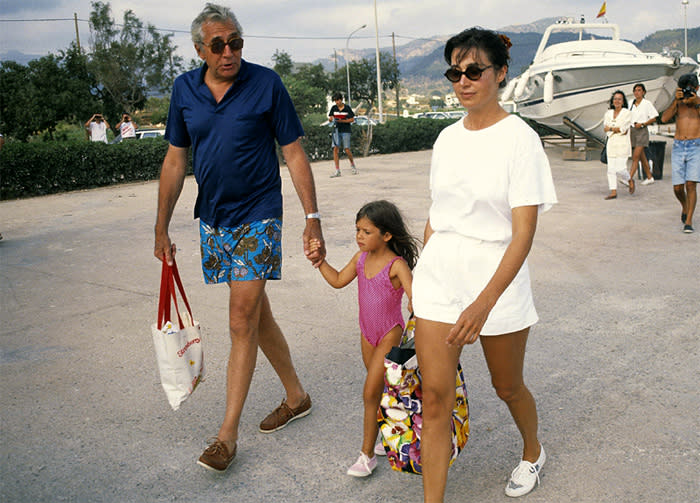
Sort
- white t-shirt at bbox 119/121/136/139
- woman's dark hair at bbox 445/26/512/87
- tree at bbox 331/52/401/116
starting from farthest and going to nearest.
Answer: tree at bbox 331/52/401/116
white t-shirt at bbox 119/121/136/139
woman's dark hair at bbox 445/26/512/87

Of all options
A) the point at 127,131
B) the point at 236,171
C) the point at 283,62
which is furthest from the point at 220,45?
the point at 283,62

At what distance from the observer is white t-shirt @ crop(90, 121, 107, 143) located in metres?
18.5

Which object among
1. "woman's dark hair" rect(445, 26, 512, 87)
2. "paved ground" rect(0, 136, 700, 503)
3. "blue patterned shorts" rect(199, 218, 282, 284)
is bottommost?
"paved ground" rect(0, 136, 700, 503)

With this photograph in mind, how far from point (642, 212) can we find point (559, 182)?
3.89m

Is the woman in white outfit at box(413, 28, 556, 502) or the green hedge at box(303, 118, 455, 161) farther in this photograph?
the green hedge at box(303, 118, 455, 161)

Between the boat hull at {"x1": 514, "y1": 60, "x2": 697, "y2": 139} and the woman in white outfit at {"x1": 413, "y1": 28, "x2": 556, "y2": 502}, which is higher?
the boat hull at {"x1": 514, "y1": 60, "x2": 697, "y2": 139}

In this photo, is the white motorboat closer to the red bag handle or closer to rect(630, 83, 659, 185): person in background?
rect(630, 83, 659, 185): person in background

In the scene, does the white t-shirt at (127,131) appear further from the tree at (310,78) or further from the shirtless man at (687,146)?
the tree at (310,78)

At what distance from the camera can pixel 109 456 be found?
3.38 metres

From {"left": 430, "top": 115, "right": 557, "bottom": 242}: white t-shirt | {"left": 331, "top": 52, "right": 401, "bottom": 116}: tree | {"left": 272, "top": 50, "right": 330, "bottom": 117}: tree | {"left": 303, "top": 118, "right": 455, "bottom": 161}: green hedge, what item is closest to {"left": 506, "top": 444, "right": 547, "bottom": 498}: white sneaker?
{"left": 430, "top": 115, "right": 557, "bottom": 242}: white t-shirt

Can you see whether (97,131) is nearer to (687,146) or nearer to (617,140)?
(617,140)

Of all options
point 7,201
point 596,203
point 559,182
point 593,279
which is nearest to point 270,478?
point 593,279

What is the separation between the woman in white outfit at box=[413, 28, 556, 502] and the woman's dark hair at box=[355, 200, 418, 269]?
1.70ft

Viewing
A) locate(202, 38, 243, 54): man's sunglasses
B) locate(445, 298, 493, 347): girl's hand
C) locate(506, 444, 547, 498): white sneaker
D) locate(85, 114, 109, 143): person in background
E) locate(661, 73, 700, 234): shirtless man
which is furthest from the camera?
locate(85, 114, 109, 143): person in background
